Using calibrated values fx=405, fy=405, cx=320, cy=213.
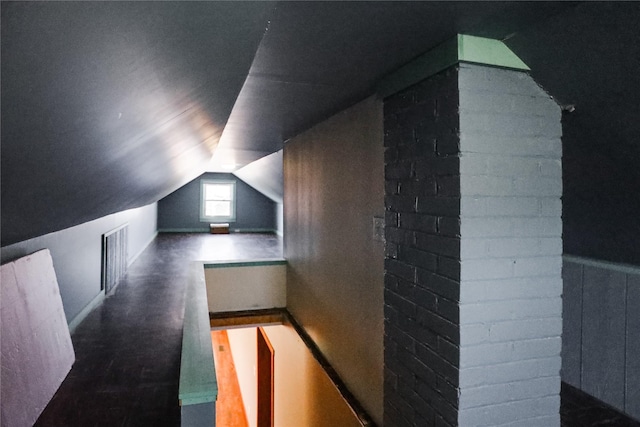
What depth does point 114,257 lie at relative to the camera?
5277mm

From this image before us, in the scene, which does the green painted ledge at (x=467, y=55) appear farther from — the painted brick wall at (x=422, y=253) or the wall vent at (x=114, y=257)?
the wall vent at (x=114, y=257)

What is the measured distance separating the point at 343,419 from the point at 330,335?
28.9 inches

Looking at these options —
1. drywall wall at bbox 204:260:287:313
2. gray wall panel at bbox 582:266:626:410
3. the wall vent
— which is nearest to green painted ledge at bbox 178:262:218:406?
drywall wall at bbox 204:260:287:313

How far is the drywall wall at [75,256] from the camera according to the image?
2.83m

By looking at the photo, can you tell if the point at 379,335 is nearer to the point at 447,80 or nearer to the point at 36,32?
the point at 447,80

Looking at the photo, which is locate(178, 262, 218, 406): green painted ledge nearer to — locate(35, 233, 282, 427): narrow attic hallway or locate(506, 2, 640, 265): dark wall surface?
locate(35, 233, 282, 427): narrow attic hallway

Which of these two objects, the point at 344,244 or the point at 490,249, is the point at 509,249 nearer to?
the point at 490,249

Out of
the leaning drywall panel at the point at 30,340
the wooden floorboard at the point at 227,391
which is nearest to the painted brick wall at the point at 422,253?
the leaning drywall panel at the point at 30,340

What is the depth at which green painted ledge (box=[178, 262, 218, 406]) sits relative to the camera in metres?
1.90

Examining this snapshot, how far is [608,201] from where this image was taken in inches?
80.8

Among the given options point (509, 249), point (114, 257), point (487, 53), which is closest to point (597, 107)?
point (487, 53)

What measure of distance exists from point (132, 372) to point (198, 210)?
936cm

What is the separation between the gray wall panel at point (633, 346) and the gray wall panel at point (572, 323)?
34cm

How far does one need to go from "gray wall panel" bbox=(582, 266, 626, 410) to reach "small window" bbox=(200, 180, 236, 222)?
33.8 ft
